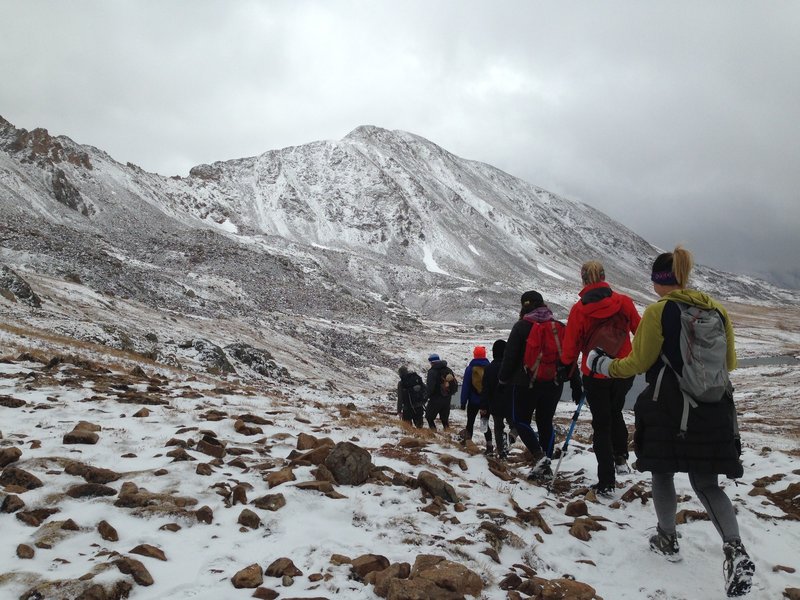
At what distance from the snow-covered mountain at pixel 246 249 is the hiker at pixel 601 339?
2275 cm

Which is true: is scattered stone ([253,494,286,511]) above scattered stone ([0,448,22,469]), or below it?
below

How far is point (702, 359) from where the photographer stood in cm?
465

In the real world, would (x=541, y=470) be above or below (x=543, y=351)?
below

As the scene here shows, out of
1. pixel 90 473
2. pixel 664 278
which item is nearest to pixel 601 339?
pixel 664 278

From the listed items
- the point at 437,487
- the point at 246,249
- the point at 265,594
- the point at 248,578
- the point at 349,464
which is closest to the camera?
the point at 265,594

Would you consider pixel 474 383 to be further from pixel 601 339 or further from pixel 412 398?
Answer: pixel 601 339

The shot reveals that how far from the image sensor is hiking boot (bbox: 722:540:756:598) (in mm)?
4488

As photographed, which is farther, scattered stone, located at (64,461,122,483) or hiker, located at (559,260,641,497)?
hiker, located at (559,260,641,497)

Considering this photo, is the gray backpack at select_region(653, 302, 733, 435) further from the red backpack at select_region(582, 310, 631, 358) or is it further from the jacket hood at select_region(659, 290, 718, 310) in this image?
the red backpack at select_region(582, 310, 631, 358)

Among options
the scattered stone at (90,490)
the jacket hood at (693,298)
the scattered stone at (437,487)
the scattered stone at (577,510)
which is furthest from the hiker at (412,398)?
the jacket hood at (693,298)

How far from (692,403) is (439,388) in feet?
31.0

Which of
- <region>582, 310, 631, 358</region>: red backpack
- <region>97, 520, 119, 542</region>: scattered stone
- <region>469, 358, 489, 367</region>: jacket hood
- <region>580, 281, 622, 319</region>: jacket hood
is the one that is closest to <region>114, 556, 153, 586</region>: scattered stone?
<region>97, 520, 119, 542</region>: scattered stone

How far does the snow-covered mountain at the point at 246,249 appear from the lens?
44.9 metres

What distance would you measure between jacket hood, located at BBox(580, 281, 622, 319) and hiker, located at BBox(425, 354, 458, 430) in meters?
6.85
